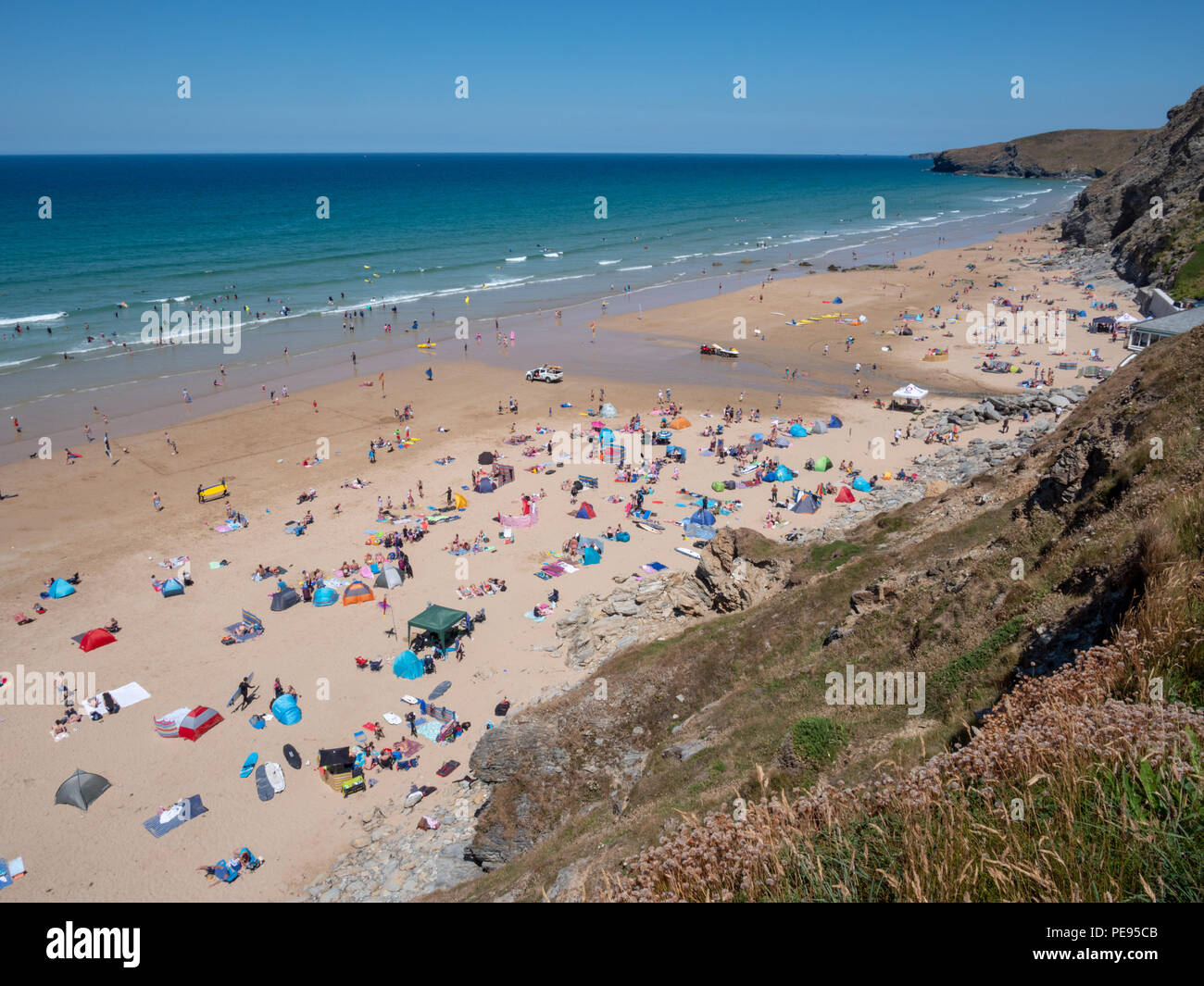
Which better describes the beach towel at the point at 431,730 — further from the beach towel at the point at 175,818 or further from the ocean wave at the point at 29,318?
the ocean wave at the point at 29,318

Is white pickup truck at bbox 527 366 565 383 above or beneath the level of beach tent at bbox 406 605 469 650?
above

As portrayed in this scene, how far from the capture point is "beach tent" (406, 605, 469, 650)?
22.3 metres

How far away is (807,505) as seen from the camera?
3039 cm

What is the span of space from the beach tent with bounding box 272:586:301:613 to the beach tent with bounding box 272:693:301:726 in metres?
5.32

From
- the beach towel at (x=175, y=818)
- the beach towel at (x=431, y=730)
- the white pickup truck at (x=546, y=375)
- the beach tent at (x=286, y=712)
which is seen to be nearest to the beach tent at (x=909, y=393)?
the white pickup truck at (x=546, y=375)

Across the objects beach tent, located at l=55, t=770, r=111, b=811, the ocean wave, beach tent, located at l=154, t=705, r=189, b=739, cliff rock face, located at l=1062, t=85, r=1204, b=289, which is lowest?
beach tent, located at l=55, t=770, r=111, b=811

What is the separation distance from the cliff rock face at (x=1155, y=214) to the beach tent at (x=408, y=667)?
60.6 metres

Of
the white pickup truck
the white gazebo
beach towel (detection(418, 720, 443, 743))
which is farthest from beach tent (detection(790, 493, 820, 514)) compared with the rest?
the white pickup truck

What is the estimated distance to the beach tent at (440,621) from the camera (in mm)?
22312

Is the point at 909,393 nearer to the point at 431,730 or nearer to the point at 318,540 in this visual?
the point at 318,540

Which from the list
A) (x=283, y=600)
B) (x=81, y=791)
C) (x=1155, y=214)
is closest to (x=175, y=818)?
(x=81, y=791)

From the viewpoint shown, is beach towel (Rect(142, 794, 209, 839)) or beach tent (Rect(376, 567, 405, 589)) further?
beach tent (Rect(376, 567, 405, 589))

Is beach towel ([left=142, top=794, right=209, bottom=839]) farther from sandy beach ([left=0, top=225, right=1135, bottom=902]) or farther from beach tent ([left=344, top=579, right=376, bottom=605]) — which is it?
beach tent ([left=344, top=579, right=376, bottom=605])
